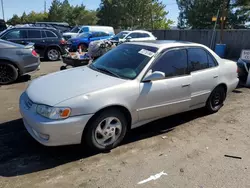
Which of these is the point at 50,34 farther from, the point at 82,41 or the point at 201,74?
the point at 201,74

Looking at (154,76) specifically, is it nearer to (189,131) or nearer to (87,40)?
(189,131)

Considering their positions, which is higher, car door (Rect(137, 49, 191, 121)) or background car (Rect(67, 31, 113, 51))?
background car (Rect(67, 31, 113, 51))

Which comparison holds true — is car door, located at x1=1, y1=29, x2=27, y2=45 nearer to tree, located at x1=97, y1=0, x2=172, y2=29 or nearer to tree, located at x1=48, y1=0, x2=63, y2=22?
tree, located at x1=97, y1=0, x2=172, y2=29

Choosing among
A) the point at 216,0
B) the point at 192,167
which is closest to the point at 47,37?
the point at 192,167

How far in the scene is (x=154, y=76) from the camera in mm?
4016

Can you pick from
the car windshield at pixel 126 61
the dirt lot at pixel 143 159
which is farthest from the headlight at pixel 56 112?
the car windshield at pixel 126 61

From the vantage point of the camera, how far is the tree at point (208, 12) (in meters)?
30.2

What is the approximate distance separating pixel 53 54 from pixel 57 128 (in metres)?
10.7

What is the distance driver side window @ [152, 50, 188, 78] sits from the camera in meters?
4.34

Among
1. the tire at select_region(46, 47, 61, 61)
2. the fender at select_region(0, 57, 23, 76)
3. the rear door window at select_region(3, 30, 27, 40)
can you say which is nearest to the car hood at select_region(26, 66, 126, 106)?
the fender at select_region(0, 57, 23, 76)

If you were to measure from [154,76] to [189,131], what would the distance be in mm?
1325

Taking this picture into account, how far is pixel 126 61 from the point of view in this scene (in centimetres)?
442

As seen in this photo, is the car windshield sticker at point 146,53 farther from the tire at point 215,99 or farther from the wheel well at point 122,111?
the tire at point 215,99

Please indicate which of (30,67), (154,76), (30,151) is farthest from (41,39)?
(154,76)
